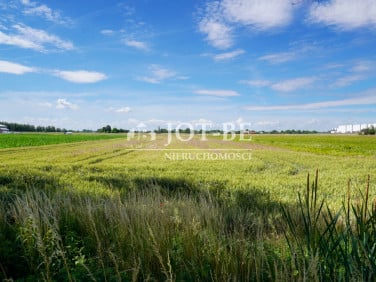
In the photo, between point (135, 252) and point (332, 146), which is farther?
point (332, 146)

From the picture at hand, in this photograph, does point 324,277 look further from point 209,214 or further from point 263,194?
point 263,194

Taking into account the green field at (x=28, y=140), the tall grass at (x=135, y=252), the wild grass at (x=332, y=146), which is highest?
the green field at (x=28, y=140)

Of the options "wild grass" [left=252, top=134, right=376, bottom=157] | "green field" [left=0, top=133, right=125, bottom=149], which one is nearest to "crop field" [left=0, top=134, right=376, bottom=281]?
"wild grass" [left=252, top=134, right=376, bottom=157]

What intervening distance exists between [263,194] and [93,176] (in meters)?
7.73

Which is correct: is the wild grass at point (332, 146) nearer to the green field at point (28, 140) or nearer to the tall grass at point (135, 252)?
the tall grass at point (135, 252)

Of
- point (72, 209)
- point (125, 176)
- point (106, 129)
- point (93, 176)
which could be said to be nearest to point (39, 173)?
point (93, 176)

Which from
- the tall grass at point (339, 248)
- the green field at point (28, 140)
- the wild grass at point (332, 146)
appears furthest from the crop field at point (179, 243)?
the green field at point (28, 140)

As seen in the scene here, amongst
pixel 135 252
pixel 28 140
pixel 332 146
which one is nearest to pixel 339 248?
pixel 135 252

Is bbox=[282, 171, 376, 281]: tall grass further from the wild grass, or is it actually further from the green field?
the green field

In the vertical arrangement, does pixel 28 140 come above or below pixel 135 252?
above

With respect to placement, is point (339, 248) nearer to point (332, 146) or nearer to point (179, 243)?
point (179, 243)

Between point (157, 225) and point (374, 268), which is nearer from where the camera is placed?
point (374, 268)

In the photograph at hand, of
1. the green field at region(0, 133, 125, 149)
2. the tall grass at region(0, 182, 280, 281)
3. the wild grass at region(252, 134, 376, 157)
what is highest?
the green field at region(0, 133, 125, 149)

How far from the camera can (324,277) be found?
2.78 meters
